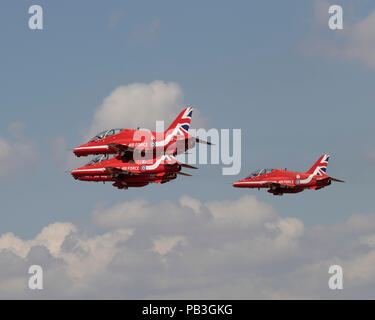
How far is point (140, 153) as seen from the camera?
5079 inches

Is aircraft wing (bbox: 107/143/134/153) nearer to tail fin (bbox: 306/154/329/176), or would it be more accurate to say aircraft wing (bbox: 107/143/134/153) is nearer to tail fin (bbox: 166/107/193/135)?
tail fin (bbox: 166/107/193/135)

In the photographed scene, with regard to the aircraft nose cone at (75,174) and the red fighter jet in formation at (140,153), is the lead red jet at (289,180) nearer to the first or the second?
the red fighter jet in formation at (140,153)

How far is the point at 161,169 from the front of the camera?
423ft

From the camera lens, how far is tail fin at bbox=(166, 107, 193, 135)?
130m

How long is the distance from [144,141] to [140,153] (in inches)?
74.0

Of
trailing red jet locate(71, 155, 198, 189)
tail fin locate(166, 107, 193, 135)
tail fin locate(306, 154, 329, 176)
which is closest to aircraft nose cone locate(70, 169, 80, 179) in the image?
trailing red jet locate(71, 155, 198, 189)

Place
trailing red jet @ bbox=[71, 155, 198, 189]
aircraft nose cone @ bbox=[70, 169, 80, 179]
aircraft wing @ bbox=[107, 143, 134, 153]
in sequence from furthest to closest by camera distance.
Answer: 1. aircraft nose cone @ bbox=[70, 169, 80, 179]
2. trailing red jet @ bbox=[71, 155, 198, 189]
3. aircraft wing @ bbox=[107, 143, 134, 153]

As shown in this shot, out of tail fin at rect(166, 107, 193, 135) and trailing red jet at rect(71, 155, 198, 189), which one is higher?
tail fin at rect(166, 107, 193, 135)

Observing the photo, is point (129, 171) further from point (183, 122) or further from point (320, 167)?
point (320, 167)

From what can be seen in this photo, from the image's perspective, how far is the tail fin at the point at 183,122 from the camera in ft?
427

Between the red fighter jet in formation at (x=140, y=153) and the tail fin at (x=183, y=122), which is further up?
the tail fin at (x=183, y=122)

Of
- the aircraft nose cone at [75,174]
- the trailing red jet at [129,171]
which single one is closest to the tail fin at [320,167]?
the trailing red jet at [129,171]
